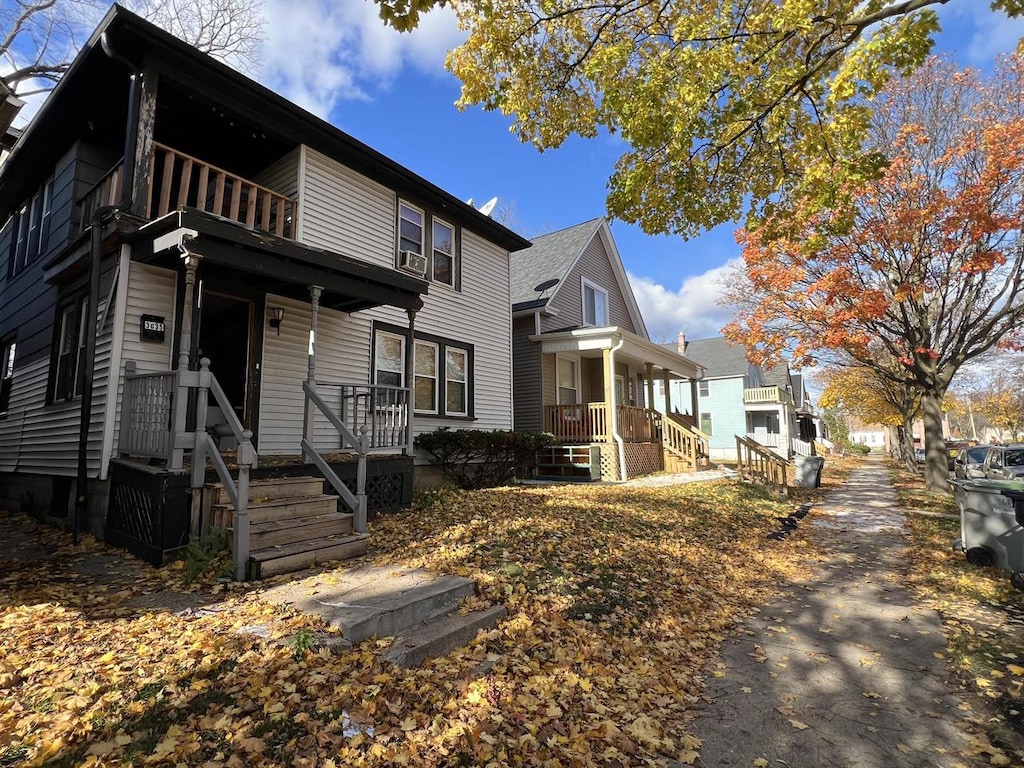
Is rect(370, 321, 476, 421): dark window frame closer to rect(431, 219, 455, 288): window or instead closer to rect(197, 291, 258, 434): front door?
rect(431, 219, 455, 288): window

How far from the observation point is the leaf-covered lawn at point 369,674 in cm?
268

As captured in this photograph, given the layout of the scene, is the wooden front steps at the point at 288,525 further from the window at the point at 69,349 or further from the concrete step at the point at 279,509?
the window at the point at 69,349

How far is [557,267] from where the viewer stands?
57.0 feet

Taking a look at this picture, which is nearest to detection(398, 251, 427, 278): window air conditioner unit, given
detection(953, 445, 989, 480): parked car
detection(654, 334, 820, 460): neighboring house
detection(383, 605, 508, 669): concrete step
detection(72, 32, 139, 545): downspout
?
detection(72, 32, 139, 545): downspout

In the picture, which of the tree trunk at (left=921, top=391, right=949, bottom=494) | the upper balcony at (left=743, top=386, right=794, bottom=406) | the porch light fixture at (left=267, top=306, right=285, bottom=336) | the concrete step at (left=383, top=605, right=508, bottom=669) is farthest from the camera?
the upper balcony at (left=743, top=386, right=794, bottom=406)

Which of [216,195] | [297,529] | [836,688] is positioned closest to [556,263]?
[216,195]

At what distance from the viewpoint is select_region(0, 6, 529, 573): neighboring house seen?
6.42 meters

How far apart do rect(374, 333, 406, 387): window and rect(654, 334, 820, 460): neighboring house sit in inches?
1023

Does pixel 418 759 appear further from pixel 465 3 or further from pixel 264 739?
pixel 465 3

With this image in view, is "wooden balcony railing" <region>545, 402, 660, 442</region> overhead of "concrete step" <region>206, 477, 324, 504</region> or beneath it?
overhead

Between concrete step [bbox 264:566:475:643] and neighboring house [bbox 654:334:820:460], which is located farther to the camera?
neighboring house [bbox 654:334:820:460]

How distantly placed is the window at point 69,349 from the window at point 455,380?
6.26 meters

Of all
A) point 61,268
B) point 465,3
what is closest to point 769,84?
point 465,3

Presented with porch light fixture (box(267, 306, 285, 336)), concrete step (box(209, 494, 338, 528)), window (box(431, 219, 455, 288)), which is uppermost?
window (box(431, 219, 455, 288))
